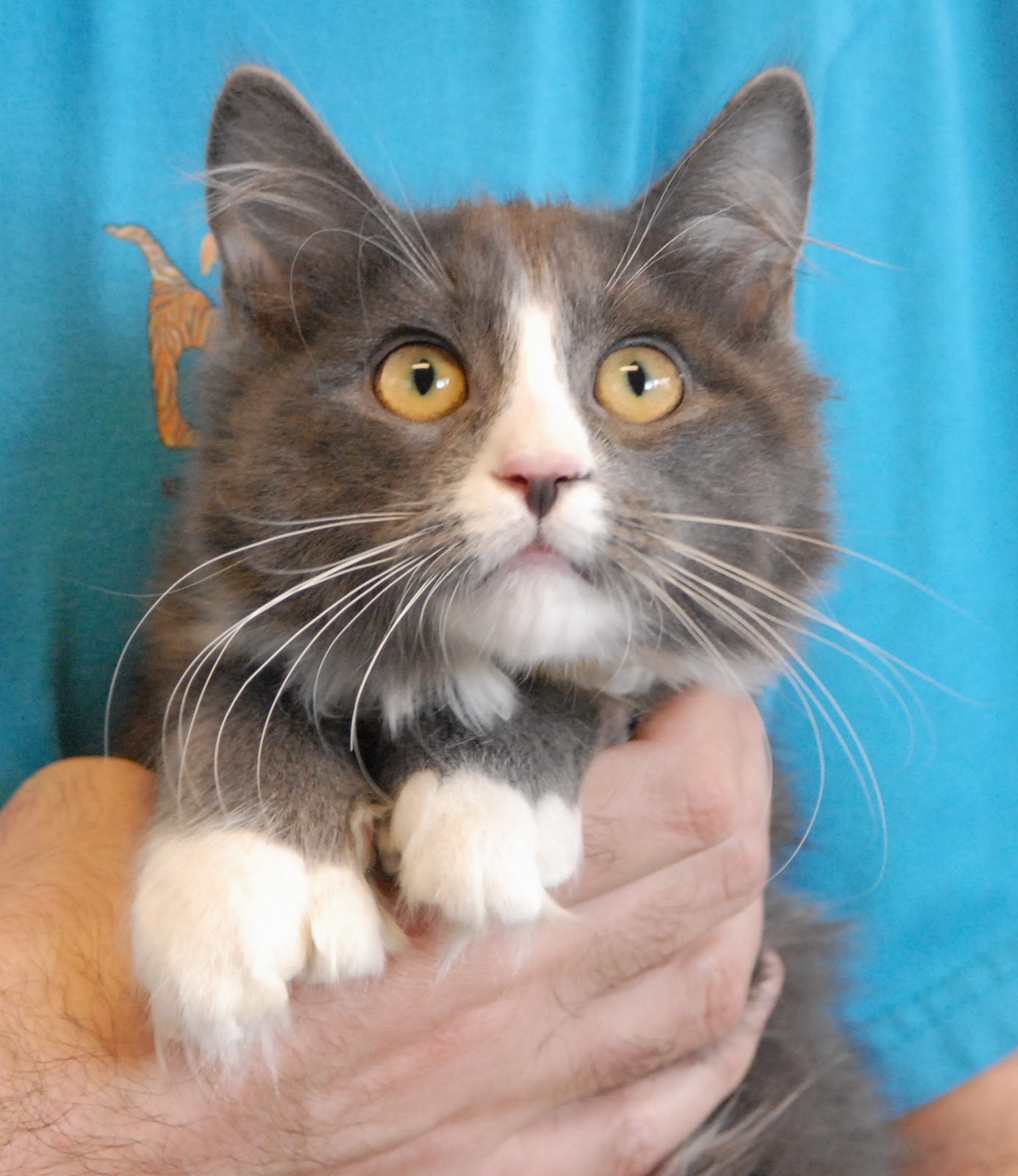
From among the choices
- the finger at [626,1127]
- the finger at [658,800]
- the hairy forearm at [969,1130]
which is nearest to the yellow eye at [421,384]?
the finger at [658,800]

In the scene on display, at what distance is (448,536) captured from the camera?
105 centimetres

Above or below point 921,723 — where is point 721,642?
above

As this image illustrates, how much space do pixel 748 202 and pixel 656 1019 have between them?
117cm

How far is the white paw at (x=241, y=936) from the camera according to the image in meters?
0.96

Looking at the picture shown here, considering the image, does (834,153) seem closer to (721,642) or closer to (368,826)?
(721,642)

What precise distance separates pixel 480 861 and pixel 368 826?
0.17 m

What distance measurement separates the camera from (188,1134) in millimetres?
1034

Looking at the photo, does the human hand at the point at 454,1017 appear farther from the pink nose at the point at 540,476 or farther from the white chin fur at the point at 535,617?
the pink nose at the point at 540,476

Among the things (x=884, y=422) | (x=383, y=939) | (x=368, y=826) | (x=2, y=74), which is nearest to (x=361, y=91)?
(x=2, y=74)

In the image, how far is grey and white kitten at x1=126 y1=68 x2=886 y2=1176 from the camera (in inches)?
40.4

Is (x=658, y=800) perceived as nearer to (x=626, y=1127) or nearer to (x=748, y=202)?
(x=626, y=1127)

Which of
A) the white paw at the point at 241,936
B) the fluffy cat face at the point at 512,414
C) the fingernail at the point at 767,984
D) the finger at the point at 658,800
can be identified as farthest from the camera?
the fingernail at the point at 767,984

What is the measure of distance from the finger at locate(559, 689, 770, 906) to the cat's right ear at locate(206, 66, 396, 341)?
73 centimetres

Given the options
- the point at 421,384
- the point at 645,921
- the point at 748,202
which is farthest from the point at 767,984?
the point at 748,202
